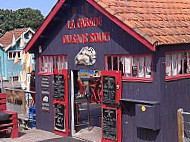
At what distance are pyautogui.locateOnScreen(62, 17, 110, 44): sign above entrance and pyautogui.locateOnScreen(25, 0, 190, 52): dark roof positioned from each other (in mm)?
638

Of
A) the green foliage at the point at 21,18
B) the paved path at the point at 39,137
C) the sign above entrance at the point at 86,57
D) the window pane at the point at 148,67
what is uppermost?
the green foliage at the point at 21,18

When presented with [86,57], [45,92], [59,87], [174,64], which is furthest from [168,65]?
[45,92]

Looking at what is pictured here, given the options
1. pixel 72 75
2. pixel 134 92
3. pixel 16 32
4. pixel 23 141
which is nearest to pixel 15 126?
pixel 23 141

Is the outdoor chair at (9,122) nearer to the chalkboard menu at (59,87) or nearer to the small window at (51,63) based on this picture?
the chalkboard menu at (59,87)

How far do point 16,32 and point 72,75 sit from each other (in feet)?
98.8

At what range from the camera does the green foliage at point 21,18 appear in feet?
231

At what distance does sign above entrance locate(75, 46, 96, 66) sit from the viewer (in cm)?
1160

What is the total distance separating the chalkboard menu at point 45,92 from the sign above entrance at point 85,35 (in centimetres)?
176

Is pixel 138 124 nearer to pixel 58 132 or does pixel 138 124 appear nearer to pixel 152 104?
pixel 152 104

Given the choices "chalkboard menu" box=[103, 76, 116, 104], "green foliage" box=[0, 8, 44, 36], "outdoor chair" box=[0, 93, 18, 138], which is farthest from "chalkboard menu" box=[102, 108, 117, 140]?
"green foliage" box=[0, 8, 44, 36]

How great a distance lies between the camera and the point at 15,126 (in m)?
12.8

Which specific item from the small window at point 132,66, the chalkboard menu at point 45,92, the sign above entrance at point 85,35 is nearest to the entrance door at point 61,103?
the chalkboard menu at point 45,92

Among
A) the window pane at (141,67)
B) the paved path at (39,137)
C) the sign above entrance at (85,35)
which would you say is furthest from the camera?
the paved path at (39,137)

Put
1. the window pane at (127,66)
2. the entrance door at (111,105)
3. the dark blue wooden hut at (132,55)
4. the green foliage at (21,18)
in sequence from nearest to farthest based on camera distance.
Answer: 1. the dark blue wooden hut at (132,55)
2. the window pane at (127,66)
3. the entrance door at (111,105)
4. the green foliage at (21,18)
